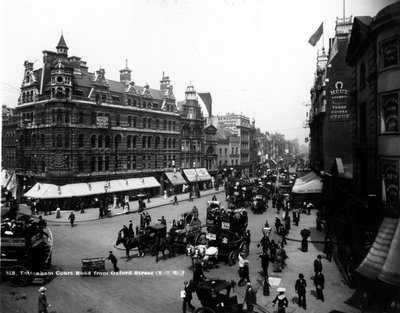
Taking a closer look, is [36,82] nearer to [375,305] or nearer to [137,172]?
[137,172]

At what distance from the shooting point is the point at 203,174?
52312mm

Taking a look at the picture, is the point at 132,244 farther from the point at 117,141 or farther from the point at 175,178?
the point at 175,178

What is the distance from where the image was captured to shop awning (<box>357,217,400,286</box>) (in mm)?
9578

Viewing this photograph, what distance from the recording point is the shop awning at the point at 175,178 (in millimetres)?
44503

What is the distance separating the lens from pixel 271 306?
11688 millimetres

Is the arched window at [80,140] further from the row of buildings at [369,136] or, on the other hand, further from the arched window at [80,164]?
the row of buildings at [369,136]

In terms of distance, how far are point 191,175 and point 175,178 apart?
456 cm

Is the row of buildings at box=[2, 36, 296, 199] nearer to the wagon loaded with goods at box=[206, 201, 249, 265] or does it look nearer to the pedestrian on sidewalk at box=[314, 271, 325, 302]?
the wagon loaded with goods at box=[206, 201, 249, 265]

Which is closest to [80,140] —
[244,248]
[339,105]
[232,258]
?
[244,248]

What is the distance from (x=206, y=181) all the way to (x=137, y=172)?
1682 centimetres

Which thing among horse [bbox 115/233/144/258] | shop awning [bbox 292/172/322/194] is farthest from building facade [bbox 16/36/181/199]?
shop awning [bbox 292/172/322/194]

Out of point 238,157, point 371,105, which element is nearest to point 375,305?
point 371,105

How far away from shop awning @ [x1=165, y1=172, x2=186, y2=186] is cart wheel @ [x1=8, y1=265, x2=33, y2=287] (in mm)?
31299

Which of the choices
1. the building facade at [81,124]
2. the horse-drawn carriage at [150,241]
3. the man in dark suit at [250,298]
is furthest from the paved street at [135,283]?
the building facade at [81,124]
